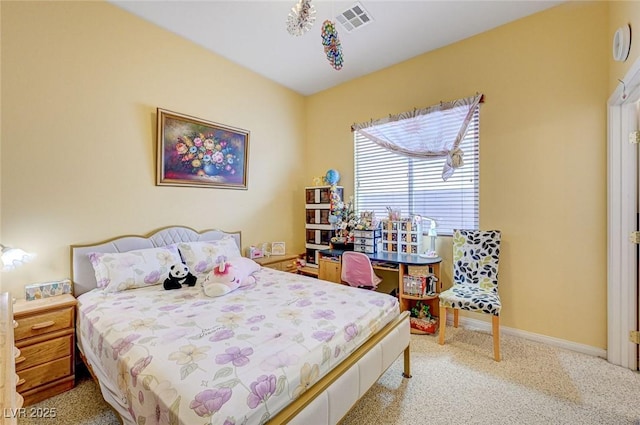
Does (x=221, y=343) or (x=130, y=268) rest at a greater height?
(x=130, y=268)

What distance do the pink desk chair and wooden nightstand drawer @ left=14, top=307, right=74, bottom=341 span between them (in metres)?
2.41

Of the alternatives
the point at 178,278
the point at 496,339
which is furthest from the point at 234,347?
the point at 496,339

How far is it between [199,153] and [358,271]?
2.26 meters

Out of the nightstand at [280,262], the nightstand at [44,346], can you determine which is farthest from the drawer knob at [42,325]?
the nightstand at [280,262]

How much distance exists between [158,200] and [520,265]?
379cm

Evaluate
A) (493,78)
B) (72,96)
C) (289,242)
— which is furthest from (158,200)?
(493,78)

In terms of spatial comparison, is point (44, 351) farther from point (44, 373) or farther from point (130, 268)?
point (130, 268)

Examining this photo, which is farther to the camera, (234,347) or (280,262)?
(280,262)

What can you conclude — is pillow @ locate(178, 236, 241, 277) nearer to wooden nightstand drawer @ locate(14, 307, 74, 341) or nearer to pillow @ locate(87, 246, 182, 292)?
pillow @ locate(87, 246, 182, 292)

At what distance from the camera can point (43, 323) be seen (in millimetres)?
1896

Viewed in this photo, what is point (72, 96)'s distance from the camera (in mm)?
2285

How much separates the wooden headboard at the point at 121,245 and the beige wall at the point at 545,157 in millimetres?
2913

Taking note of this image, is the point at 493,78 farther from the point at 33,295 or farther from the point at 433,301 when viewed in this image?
the point at 33,295

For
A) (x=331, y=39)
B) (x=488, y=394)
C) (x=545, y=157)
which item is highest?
(x=331, y=39)
